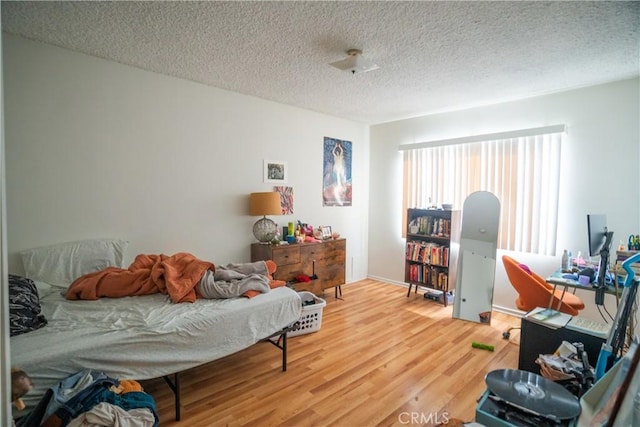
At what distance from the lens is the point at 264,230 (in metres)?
3.70

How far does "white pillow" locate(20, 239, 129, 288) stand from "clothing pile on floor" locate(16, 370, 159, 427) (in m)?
1.24

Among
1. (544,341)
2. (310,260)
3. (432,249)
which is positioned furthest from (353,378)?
(432,249)

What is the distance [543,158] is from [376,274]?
283cm

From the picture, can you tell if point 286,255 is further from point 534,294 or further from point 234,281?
Result: point 534,294

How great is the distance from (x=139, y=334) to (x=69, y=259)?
1249 mm

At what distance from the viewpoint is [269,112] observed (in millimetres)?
3979

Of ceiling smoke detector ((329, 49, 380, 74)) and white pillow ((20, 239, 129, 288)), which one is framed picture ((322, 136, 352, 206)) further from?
white pillow ((20, 239, 129, 288))

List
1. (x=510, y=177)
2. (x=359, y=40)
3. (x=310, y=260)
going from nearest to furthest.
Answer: (x=359, y=40), (x=510, y=177), (x=310, y=260)

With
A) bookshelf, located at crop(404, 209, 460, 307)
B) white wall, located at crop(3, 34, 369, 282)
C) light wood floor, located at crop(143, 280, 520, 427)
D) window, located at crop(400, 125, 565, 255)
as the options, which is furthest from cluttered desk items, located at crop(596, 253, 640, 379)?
white wall, located at crop(3, 34, 369, 282)

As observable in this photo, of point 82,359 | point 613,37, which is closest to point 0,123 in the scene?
point 82,359

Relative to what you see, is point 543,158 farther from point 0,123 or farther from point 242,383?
point 0,123

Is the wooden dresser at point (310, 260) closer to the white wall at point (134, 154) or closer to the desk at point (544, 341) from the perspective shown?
the white wall at point (134, 154)

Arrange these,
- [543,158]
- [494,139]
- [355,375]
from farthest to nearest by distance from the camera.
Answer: [494,139], [543,158], [355,375]

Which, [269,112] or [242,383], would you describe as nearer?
→ [242,383]
